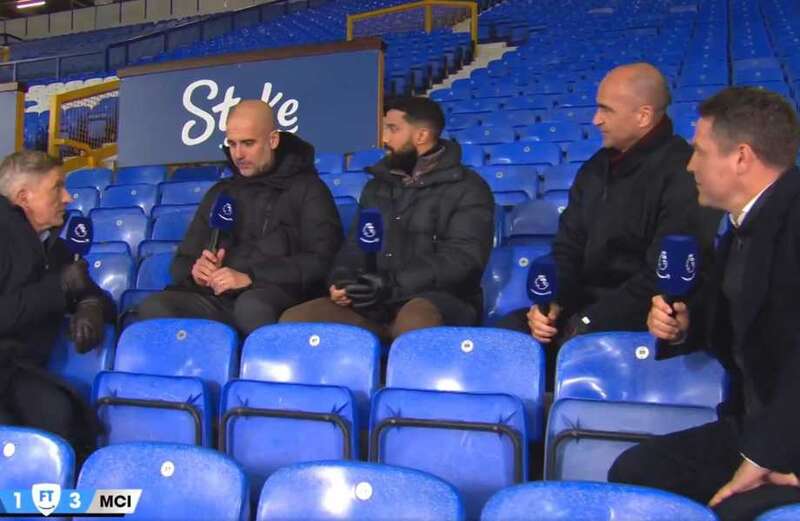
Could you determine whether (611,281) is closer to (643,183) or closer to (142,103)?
(643,183)

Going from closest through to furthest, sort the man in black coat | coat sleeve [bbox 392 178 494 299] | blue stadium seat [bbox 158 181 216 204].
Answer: the man in black coat
coat sleeve [bbox 392 178 494 299]
blue stadium seat [bbox 158 181 216 204]

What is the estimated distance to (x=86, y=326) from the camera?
8.32 feet

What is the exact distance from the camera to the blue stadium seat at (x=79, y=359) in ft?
8.59

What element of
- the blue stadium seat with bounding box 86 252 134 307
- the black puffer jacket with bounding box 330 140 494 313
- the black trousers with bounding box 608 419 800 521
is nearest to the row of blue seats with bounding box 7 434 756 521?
the black trousers with bounding box 608 419 800 521

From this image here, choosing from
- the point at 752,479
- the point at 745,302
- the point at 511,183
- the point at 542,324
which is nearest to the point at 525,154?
the point at 511,183

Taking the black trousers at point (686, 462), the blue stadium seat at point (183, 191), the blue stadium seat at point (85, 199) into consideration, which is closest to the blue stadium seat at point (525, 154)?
the blue stadium seat at point (183, 191)

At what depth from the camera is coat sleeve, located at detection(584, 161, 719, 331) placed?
232 cm

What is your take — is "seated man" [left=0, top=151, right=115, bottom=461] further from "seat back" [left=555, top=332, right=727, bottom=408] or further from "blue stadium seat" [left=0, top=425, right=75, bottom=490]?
"seat back" [left=555, top=332, right=727, bottom=408]

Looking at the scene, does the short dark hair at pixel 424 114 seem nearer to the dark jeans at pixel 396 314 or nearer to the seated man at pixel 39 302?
the dark jeans at pixel 396 314

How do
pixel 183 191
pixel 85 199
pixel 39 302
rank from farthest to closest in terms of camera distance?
pixel 85 199 → pixel 183 191 → pixel 39 302

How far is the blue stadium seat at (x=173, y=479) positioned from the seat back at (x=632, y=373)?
37.4 inches

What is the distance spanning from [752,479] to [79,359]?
6.57 feet

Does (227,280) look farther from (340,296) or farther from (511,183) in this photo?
(511,183)

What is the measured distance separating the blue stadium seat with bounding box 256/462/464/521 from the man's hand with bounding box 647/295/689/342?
67cm
